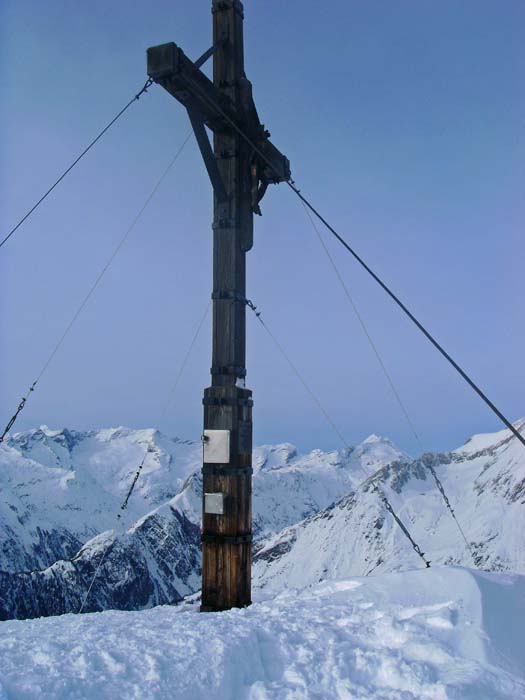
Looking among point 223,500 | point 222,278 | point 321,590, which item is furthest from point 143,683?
point 222,278

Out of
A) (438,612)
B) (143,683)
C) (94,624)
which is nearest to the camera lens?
(143,683)

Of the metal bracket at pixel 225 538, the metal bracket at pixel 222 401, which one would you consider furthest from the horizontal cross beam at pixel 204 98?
the metal bracket at pixel 225 538

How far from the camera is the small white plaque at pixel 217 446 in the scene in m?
9.57

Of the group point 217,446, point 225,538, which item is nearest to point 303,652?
point 225,538

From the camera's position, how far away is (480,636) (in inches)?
226

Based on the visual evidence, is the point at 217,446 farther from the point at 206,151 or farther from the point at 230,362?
the point at 206,151

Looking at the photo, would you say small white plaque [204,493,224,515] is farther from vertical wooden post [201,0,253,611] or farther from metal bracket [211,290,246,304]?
metal bracket [211,290,246,304]

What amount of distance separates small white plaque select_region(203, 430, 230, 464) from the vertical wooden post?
62mm

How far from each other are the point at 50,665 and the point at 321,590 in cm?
417

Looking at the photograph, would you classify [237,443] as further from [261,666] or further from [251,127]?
[251,127]

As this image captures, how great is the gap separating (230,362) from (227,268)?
1521 millimetres

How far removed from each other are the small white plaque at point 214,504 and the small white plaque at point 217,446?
504 millimetres

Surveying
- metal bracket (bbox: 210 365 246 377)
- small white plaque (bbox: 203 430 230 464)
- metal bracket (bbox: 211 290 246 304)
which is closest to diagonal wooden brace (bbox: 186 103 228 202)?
metal bracket (bbox: 211 290 246 304)

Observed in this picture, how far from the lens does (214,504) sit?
31.3 ft
